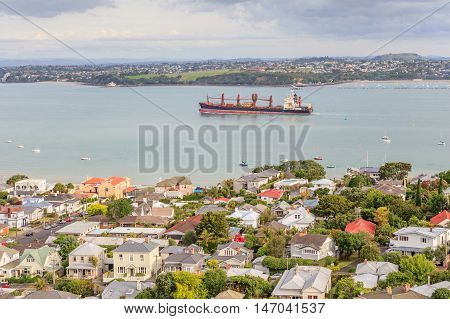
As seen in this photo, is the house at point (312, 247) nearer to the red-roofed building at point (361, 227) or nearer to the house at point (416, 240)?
the red-roofed building at point (361, 227)

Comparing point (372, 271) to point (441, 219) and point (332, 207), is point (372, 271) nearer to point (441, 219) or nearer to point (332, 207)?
point (441, 219)

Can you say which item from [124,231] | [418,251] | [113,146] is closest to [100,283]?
[124,231]

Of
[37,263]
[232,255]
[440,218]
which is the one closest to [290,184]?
[440,218]

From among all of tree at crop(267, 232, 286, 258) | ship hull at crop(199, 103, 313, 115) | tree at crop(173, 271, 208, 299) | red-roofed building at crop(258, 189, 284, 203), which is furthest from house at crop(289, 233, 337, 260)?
ship hull at crop(199, 103, 313, 115)

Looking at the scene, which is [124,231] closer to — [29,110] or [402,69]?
[29,110]

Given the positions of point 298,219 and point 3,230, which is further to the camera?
point 3,230

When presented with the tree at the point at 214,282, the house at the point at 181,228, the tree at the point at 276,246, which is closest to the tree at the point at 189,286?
the tree at the point at 214,282

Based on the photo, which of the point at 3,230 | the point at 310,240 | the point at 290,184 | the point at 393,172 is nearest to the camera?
the point at 310,240

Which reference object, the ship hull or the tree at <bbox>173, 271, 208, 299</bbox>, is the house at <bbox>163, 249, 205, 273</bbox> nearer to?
the tree at <bbox>173, 271, 208, 299</bbox>
